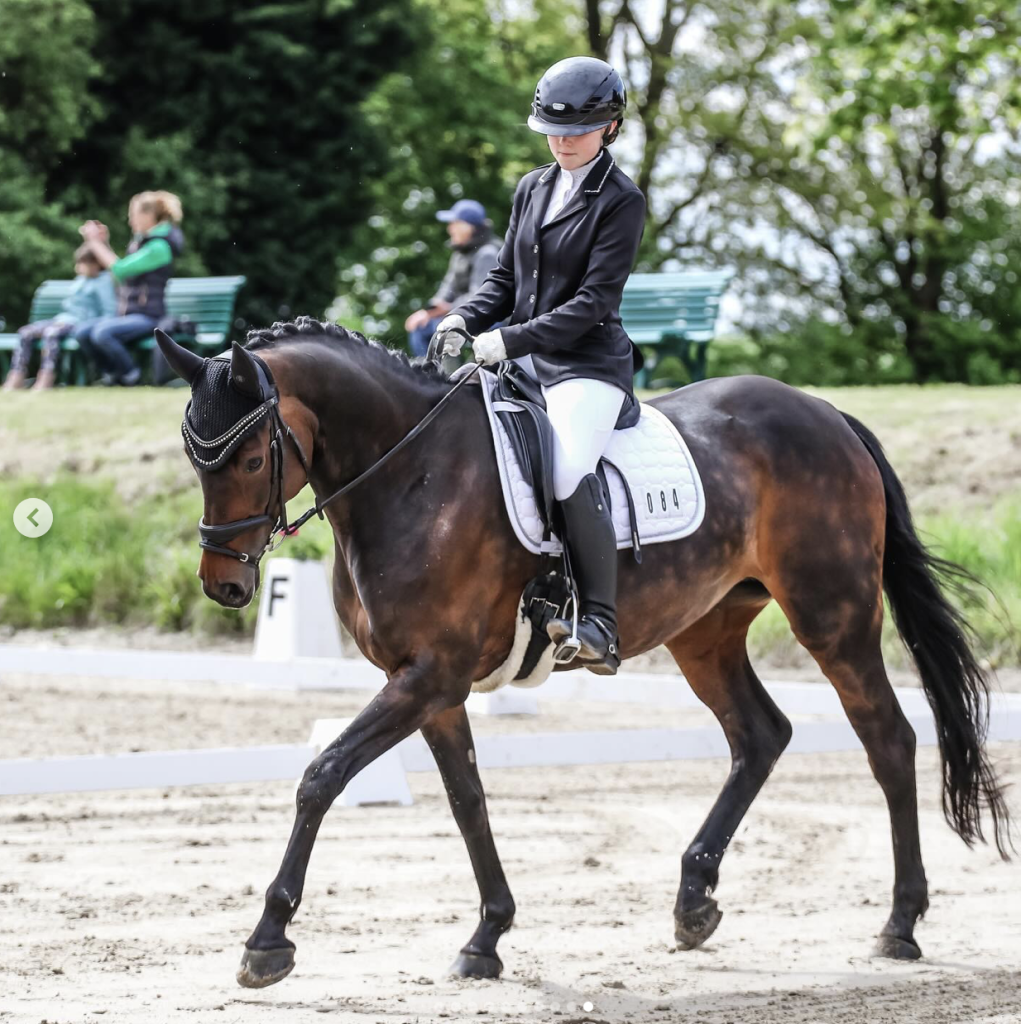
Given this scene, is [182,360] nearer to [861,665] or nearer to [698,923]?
[698,923]

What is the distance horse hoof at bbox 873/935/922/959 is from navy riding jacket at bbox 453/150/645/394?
1884 millimetres

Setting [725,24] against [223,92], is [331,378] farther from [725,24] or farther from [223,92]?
[725,24]

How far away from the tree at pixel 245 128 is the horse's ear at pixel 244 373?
21.0m

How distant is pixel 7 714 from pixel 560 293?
6.16 meters

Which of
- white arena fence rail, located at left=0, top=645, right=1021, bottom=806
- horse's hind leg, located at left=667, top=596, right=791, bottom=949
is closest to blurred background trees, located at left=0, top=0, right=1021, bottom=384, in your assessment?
white arena fence rail, located at left=0, top=645, right=1021, bottom=806

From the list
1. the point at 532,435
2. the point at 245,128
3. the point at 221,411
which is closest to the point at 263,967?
the point at 221,411

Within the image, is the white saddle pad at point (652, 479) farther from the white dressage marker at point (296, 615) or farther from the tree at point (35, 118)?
the tree at point (35, 118)

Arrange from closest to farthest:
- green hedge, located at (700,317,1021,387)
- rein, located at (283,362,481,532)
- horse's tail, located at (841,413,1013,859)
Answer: rein, located at (283,362,481,532)
horse's tail, located at (841,413,1013,859)
green hedge, located at (700,317,1021,387)

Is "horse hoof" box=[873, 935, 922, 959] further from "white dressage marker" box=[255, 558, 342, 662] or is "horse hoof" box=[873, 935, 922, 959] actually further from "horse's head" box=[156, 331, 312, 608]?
"white dressage marker" box=[255, 558, 342, 662]

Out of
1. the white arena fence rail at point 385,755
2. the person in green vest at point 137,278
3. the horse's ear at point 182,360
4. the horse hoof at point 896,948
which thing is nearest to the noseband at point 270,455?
the horse's ear at point 182,360

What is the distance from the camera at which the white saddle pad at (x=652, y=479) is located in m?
5.02

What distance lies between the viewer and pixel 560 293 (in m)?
4.96

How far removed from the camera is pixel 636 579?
5055 mm

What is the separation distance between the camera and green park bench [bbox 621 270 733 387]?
1641 cm
